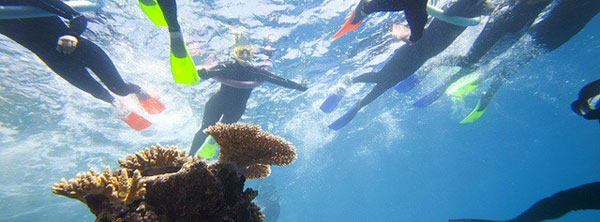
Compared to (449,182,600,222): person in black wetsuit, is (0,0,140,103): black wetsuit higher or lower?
higher

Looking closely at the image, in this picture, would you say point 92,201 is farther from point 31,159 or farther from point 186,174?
point 31,159

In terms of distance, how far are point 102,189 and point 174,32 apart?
3.32 m

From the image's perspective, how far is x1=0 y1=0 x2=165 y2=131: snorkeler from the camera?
4.47m

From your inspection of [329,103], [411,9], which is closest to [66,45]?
[411,9]

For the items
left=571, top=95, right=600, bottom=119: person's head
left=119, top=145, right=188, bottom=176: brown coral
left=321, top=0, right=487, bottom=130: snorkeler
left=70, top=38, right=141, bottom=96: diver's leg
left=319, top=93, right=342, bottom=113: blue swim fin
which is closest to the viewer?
left=119, top=145, right=188, bottom=176: brown coral

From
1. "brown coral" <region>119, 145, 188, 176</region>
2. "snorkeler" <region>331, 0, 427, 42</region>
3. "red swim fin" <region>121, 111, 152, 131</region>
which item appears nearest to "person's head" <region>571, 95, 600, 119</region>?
"snorkeler" <region>331, 0, 427, 42</region>

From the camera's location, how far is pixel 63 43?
4.45m

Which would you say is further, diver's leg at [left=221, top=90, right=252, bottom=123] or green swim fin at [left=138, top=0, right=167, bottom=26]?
diver's leg at [left=221, top=90, right=252, bottom=123]

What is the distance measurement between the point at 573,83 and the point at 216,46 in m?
47.3

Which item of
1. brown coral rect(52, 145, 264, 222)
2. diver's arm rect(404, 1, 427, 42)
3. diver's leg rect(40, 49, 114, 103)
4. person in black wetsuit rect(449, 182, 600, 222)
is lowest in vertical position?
person in black wetsuit rect(449, 182, 600, 222)

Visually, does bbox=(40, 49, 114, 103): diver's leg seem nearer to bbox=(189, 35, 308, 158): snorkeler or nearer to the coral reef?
bbox=(189, 35, 308, 158): snorkeler

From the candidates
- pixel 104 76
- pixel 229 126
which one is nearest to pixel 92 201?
pixel 229 126

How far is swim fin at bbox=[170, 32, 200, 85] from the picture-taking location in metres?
4.47

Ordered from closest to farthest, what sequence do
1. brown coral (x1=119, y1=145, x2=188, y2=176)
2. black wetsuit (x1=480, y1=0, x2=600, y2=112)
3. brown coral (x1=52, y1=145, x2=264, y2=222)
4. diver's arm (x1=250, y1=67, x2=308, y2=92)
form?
brown coral (x1=52, y1=145, x2=264, y2=222), brown coral (x1=119, y1=145, x2=188, y2=176), diver's arm (x1=250, y1=67, x2=308, y2=92), black wetsuit (x1=480, y1=0, x2=600, y2=112)
